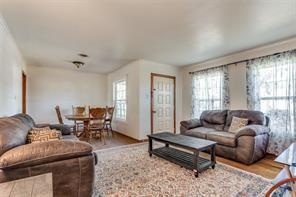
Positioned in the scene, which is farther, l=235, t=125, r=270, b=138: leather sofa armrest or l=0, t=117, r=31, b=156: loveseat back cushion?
l=235, t=125, r=270, b=138: leather sofa armrest

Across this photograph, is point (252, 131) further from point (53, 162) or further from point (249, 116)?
point (53, 162)

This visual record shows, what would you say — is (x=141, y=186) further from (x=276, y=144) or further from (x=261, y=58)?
(x=261, y=58)

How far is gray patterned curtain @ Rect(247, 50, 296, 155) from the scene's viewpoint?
311cm

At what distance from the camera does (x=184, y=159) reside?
272 centimetres

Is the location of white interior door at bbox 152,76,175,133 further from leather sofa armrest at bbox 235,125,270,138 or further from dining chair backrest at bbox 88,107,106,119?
leather sofa armrest at bbox 235,125,270,138

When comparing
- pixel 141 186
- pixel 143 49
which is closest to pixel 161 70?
pixel 143 49

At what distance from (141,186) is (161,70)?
3807 mm

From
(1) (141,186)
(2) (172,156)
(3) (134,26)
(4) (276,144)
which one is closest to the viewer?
(1) (141,186)

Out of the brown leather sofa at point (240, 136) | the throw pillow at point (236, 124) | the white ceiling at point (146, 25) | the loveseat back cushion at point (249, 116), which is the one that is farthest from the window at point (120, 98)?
the throw pillow at point (236, 124)

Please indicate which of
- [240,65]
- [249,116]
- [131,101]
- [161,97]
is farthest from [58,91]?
[249,116]

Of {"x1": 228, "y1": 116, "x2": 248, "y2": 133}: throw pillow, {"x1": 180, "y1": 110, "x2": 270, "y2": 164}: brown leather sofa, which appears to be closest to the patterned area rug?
{"x1": 180, "y1": 110, "x2": 270, "y2": 164}: brown leather sofa

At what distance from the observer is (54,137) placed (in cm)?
223

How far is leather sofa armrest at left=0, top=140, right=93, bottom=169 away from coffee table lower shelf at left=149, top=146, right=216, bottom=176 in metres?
1.55

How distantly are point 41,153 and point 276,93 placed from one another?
415cm
